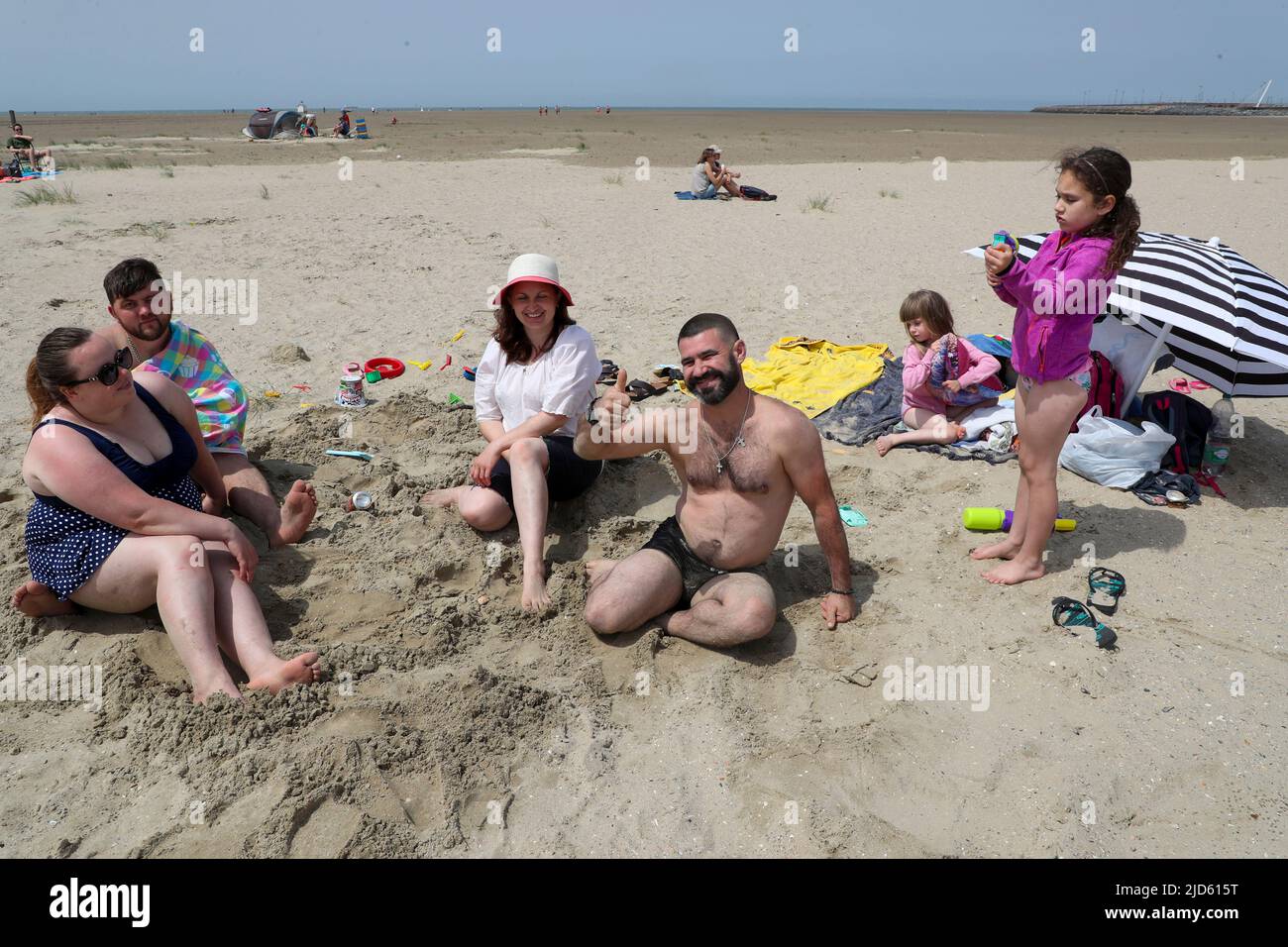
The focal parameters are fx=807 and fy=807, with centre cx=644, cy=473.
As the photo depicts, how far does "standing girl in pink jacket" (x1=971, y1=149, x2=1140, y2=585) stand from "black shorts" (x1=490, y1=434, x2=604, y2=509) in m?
2.21

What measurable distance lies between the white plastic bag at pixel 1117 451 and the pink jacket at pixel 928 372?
794 mm

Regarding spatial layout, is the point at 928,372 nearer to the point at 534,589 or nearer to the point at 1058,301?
the point at 1058,301

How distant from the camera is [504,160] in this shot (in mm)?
23391

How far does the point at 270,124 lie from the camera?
1357 inches

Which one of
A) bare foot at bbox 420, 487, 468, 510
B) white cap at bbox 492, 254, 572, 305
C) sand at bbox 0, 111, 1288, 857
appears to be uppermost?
white cap at bbox 492, 254, 572, 305

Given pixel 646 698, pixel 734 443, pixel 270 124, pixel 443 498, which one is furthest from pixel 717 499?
pixel 270 124

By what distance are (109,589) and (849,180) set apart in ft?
60.4

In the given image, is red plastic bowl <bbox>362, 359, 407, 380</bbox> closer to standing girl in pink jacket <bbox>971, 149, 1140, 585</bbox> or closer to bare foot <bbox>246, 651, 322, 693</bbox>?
bare foot <bbox>246, 651, 322, 693</bbox>

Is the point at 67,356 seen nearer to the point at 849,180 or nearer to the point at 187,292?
the point at 187,292

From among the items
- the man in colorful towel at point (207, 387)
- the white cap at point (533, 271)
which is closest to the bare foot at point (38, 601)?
the man in colorful towel at point (207, 387)

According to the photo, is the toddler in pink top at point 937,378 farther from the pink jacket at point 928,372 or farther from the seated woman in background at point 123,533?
the seated woman in background at point 123,533

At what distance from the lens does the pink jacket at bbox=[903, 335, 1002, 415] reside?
18.4 ft

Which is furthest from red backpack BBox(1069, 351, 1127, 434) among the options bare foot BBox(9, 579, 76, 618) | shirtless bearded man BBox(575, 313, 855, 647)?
bare foot BBox(9, 579, 76, 618)
